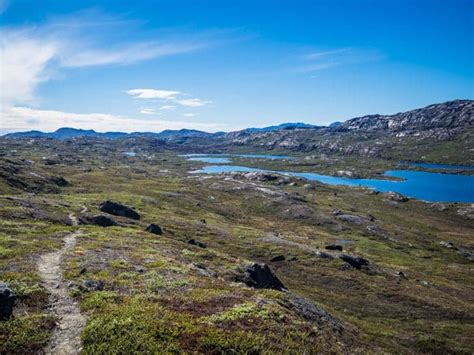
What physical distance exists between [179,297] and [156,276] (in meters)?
7.47

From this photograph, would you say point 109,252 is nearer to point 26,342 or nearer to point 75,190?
point 26,342

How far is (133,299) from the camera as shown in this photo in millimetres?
26234

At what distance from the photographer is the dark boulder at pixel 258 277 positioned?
4619 centimetres

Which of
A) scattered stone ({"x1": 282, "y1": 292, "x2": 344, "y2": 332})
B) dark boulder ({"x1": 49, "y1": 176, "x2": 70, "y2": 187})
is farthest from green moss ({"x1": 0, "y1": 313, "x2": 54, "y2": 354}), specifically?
dark boulder ({"x1": 49, "y1": 176, "x2": 70, "y2": 187})

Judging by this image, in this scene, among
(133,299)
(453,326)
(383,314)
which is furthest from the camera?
(383,314)

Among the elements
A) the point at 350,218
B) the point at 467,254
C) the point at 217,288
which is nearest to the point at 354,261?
the point at 217,288

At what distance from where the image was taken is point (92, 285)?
29.1m

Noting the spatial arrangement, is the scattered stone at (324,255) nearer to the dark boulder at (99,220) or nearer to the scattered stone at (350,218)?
the dark boulder at (99,220)

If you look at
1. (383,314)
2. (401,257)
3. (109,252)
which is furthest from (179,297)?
(401,257)

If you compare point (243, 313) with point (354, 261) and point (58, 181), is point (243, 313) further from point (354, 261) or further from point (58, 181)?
point (58, 181)

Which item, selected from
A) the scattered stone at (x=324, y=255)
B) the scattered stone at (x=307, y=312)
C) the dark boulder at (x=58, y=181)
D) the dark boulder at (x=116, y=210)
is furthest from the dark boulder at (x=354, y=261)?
the dark boulder at (x=58, y=181)

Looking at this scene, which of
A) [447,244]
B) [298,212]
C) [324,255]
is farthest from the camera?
[298,212]

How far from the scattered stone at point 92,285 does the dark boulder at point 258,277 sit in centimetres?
2048

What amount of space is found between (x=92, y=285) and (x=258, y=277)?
24.2 metres
